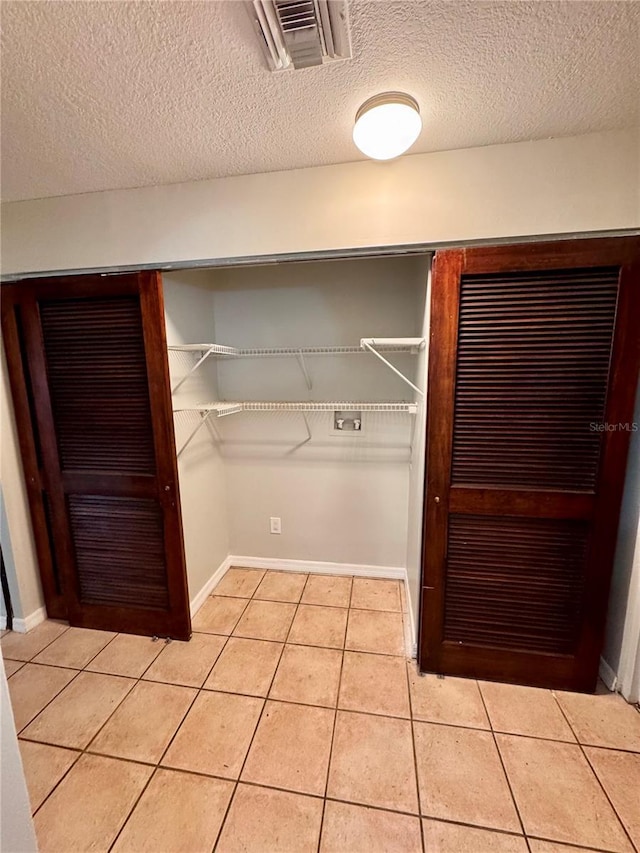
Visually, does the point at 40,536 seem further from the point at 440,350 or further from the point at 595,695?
the point at 595,695

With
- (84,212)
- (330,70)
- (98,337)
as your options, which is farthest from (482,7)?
(98,337)

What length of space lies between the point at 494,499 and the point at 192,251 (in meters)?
1.72

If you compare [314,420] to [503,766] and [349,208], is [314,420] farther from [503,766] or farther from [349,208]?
[503,766]

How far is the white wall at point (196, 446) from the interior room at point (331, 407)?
34 millimetres

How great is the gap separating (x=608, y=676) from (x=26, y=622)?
303 cm

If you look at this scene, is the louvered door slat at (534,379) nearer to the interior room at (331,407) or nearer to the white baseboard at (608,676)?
the interior room at (331,407)

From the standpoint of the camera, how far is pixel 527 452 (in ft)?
4.84

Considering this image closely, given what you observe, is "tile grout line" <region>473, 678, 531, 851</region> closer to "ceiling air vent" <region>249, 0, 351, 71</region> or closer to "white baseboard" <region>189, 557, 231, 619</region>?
"white baseboard" <region>189, 557, 231, 619</region>

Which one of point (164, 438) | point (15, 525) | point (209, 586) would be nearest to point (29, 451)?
point (15, 525)

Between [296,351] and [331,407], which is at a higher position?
[296,351]

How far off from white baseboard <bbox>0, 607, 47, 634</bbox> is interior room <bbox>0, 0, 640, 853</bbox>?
0.08ft

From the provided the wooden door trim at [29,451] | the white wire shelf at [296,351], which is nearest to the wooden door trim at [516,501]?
the white wire shelf at [296,351]

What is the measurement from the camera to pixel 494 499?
1.52 meters

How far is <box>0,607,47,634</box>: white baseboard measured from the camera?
2.02 meters
